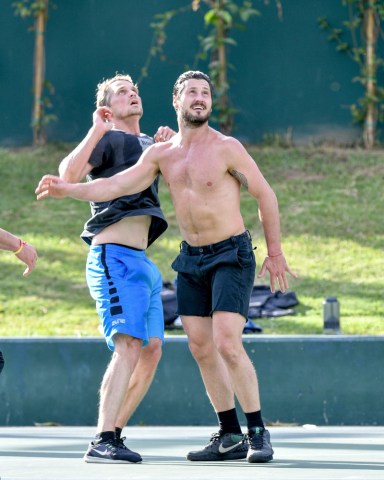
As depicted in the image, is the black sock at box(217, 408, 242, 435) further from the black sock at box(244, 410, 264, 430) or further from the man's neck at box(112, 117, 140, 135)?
the man's neck at box(112, 117, 140, 135)

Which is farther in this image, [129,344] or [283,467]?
[129,344]

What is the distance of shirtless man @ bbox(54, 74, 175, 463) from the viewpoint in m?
6.28

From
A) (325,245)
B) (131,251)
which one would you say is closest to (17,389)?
(131,251)

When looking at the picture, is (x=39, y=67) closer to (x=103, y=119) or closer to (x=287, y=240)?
(x=287, y=240)

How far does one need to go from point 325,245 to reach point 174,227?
166 centimetres

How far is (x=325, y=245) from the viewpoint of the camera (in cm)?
1251

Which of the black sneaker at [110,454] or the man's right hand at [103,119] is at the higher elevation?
the man's right hand at [103,119]

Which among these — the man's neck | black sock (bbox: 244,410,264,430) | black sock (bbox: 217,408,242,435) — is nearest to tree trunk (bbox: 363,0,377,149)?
the man's neck

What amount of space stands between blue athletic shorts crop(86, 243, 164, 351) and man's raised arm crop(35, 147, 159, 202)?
348 mm

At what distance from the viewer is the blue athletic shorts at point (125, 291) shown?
20.9 feet

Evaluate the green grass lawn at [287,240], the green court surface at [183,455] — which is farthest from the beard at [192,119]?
the green grass lawn at [287,240]

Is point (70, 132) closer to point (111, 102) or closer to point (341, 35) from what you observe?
point (341, 35)

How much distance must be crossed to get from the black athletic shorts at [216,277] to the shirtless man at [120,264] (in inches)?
10.0

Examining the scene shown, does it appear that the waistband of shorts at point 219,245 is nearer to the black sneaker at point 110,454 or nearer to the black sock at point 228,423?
the black sock at point 228,423
